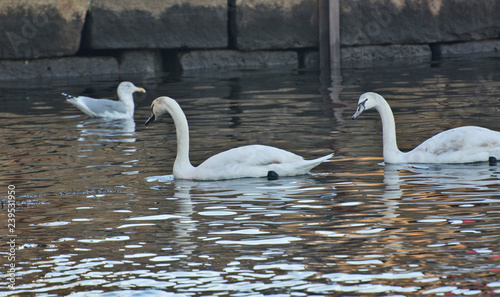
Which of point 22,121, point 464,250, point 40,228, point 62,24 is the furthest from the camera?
point 62,24

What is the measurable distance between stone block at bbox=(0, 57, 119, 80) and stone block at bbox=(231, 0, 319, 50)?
8.39ft

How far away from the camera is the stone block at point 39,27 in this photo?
16.9 metres

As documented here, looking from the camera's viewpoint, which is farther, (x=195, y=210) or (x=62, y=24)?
(x=62, y=24)

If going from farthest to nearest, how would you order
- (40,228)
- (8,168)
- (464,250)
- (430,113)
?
(430,113) < (8,168) < (40,228) < (464,250)

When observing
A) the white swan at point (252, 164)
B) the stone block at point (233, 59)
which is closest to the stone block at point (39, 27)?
the stone block at point (233, 59)

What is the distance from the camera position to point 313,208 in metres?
6.85

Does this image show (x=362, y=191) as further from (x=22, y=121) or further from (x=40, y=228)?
(x=22, y=121)

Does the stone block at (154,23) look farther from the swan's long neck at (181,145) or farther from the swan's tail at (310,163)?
the swan's tail at (310,163)

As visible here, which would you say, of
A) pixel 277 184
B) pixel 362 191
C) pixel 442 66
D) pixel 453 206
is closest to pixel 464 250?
pixel 453 206

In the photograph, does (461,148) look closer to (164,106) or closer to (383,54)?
(164,106)

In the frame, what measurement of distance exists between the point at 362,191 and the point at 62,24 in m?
10.9

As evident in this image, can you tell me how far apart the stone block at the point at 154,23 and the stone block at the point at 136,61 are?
0.59 meters

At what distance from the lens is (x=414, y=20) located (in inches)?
715

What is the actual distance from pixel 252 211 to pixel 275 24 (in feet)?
37.3
